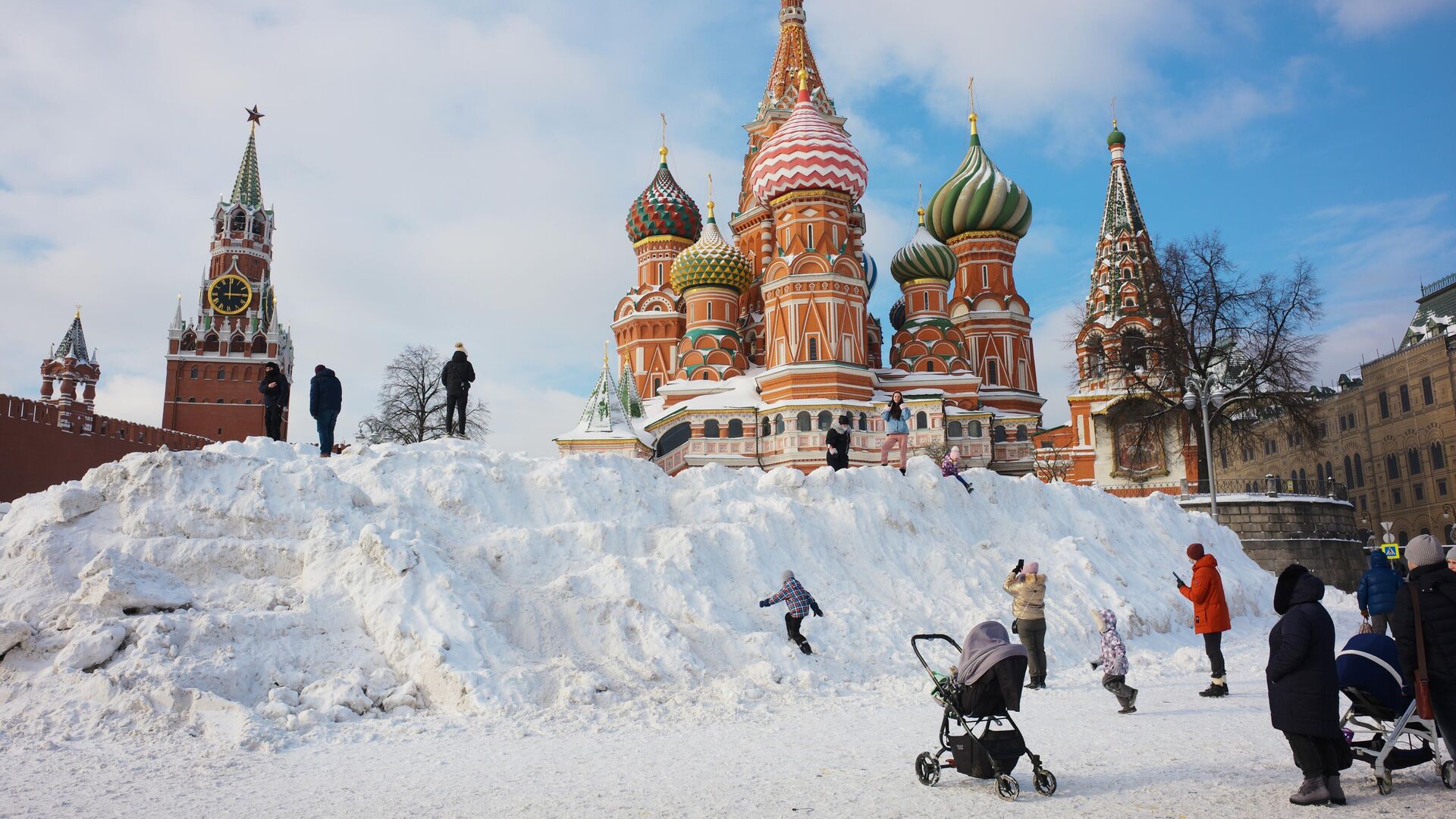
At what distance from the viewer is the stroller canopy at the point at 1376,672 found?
5.53 m

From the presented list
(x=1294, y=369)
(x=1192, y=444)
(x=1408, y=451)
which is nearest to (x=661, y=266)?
(x=1192, y=444)

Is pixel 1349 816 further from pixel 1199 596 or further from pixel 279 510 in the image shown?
pixel 279 510

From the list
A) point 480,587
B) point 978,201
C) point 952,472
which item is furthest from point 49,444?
point 978,201

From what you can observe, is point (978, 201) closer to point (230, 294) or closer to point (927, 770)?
point (927, 770)

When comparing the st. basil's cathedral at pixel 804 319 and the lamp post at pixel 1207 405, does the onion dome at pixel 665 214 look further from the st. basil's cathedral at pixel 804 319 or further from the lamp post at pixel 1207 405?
the lamp post at pixel 1207 405

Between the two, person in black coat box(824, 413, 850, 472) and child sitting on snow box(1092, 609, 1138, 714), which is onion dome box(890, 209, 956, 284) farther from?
child sitting on snow box(1092, 609, 1138, 714)

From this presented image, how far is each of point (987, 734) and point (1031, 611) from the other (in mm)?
3926

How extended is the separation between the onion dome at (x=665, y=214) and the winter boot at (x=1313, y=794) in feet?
127

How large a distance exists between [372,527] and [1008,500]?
31.9 ft

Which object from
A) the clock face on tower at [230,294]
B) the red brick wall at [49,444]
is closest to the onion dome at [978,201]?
the red brick wall at [49,444]

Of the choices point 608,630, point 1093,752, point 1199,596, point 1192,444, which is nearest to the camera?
point 1093,752

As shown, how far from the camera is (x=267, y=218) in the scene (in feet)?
197

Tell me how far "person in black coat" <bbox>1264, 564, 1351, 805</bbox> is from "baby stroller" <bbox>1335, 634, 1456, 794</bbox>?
0.29m

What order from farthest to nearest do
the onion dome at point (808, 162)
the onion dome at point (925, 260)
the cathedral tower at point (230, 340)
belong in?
1. the cathedral tower at point (230, 340)
2. the onion dome at point (925, 260)
3. the onion dome at point (808, 162)
